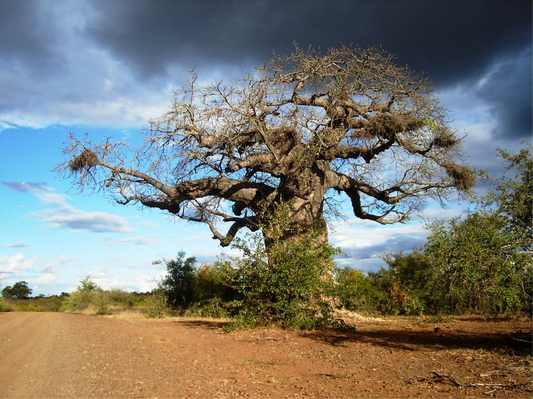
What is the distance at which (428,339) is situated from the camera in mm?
7969

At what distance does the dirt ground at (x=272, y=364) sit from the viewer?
479cm

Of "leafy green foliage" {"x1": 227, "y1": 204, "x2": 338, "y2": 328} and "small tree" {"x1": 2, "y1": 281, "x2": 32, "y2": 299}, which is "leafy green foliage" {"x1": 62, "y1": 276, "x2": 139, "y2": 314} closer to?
"leafy green foliage" {"x1": 227, "y1": 204, "x2": 338, "y2": 328}

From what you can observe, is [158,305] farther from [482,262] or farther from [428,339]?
[482,262]

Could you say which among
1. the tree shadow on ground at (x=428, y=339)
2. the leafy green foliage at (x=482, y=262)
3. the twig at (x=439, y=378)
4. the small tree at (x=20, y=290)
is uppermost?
the small tree at (x=20, y=290)

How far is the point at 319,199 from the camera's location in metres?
11.7

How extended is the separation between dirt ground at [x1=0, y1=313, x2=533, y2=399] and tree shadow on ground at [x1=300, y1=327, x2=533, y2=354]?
0.06 feet

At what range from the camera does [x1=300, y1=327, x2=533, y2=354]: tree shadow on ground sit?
22.4ft

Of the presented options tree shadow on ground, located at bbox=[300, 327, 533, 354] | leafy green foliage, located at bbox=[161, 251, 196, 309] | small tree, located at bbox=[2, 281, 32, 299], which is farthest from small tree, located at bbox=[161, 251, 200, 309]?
small tree, located at bbox=[2, 281, 32, 299]

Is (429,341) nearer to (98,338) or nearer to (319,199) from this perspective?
(319,199)

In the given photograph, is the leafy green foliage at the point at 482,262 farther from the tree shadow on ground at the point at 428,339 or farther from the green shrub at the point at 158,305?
the green shrub at the point at 158,305

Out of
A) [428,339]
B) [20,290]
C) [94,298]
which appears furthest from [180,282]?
[20,290]

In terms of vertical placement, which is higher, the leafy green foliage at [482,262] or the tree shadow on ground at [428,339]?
the leafy green foliage at [482,262]

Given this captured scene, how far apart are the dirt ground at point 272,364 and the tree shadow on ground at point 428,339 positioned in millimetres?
17

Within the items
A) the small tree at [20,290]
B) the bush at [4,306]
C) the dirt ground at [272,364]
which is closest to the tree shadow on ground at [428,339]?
the dirt ground at [272,364]
